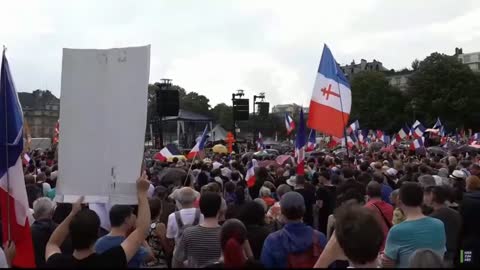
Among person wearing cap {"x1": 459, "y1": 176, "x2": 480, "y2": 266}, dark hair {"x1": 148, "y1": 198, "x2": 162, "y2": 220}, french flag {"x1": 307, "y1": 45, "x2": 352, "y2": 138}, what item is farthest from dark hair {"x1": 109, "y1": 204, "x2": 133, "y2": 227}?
french flag {"x1": 307, "y1": 45, "x2": 352, "y2": 138}

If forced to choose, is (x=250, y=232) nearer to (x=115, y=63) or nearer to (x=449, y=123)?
(x=115, y=63)

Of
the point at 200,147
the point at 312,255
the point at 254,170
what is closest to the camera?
the point at 312,255

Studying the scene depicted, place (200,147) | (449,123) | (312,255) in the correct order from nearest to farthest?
(312,255) < (200,147) < (449,123)

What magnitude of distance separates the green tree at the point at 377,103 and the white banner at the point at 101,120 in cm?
7689

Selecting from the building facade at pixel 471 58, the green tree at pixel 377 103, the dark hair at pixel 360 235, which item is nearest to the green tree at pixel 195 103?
the green tree at pixel 377 103

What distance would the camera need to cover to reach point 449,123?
232 ft

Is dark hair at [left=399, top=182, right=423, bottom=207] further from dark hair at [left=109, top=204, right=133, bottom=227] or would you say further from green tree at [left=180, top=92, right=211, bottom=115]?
green tree at [left=180, top=92, right=211, bottom=115]

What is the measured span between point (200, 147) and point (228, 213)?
8111mm

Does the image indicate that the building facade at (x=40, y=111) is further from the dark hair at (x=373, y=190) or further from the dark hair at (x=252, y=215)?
the dark hair at (x=252, y=215)

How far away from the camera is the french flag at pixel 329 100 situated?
10.1 m

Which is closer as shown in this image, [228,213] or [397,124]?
[228,213]

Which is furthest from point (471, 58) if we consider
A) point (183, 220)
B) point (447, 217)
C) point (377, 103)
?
point (183, 220)

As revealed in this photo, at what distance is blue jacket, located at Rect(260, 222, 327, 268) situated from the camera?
166 inches

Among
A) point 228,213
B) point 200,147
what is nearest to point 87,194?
point 228,213
